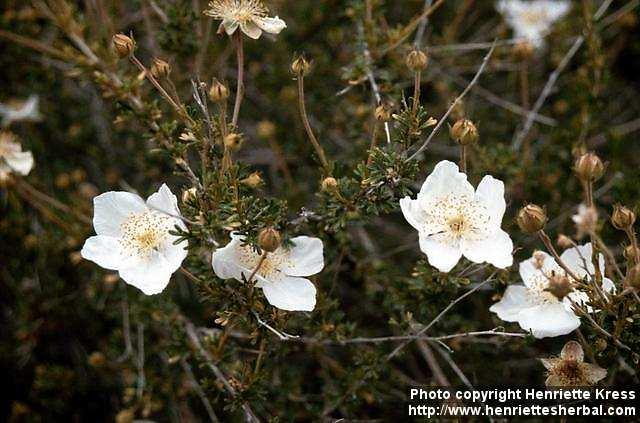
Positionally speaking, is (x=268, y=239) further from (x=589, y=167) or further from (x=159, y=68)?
(x=589, y=167)

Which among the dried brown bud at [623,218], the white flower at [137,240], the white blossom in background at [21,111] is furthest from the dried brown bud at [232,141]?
the white blossom in background at [21,111]

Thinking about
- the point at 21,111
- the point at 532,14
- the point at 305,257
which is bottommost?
the point at 305,257

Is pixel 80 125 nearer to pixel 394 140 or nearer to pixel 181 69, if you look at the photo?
pixel 181 69

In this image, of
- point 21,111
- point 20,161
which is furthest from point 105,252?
point 21,111

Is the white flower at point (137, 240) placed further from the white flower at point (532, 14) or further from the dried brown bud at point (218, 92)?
the white flower at point (532, 14)

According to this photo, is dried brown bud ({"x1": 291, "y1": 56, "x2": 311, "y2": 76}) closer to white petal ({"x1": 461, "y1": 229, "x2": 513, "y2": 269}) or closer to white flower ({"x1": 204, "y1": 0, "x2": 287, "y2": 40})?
white flower ({"x1": 204, "y1": 0, "x2": 287, "y2": 40})

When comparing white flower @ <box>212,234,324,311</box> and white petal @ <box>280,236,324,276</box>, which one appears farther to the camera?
white petal @ <box>280,236,324,276</box>

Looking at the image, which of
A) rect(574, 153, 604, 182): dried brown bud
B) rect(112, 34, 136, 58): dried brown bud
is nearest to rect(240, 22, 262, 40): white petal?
rect(112, 34, 136, 58): dried brown bud
